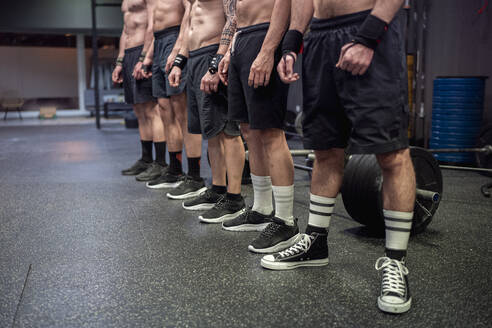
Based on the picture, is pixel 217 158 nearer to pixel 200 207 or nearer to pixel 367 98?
pixel 200 207

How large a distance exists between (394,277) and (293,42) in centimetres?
82

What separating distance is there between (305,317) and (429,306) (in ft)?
1.23

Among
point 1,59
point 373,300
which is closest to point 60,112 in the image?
point 1,59

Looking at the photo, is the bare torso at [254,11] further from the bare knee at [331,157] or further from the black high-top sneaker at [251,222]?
the black high-top sneaker at [251,222]

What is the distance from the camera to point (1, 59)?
1235 cm

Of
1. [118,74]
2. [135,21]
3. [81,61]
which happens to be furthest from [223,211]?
[81,61]

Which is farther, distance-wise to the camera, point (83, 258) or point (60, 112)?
point (60, 112)

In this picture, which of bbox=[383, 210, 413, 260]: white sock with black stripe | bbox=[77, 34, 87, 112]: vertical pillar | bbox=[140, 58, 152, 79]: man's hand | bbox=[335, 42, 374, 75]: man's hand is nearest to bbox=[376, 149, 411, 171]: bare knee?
bbox=[383, 210, 413, 260]: white sock with black stripe

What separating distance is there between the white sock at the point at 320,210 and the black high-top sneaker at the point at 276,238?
0.83 ft

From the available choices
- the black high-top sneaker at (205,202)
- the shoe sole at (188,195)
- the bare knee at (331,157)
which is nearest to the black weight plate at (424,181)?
the bare knee at (331,157)

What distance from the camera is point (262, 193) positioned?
2117 mm

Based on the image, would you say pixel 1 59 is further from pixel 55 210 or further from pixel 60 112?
pixel 55 210

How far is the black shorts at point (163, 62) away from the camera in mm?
2920

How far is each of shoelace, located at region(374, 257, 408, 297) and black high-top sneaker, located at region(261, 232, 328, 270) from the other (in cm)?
28
